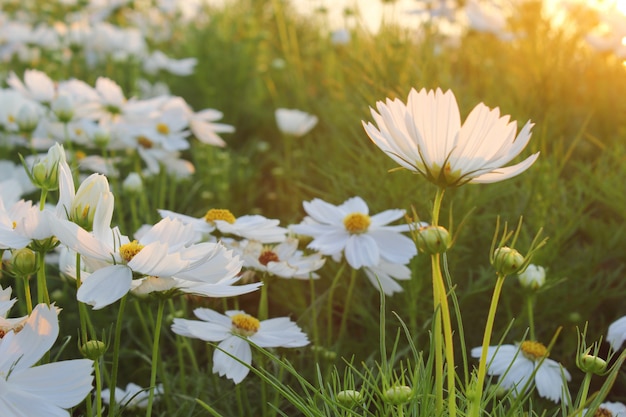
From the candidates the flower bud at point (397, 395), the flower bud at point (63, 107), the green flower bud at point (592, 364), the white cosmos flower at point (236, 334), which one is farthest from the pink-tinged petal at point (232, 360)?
the flower bud at point (63, 107)

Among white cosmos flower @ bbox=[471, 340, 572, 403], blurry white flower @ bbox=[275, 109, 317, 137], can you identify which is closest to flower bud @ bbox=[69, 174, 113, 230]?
white cosmos flower @ bbox=[471, 340, 572, 403]

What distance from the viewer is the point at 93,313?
126 centimetres

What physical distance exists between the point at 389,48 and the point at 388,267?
0.91 metres

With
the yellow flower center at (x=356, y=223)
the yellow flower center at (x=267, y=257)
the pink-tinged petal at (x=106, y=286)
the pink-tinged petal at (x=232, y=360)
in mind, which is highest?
the pink-tinged petal at (x=106, y=286)

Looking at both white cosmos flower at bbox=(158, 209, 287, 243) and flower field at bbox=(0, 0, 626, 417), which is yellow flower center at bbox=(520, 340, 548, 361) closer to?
flower field at bbox=(0, 0, 626, 417)

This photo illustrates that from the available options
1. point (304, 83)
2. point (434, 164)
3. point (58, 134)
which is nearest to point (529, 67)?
point (304, 83)

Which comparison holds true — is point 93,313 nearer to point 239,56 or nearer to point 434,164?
point 434,164

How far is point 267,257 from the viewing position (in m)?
0.92

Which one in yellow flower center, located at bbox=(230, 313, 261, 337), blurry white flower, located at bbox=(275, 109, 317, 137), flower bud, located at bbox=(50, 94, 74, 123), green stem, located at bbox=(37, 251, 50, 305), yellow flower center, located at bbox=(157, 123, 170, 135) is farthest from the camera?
blurry white flower, located at bbox=(275, 109, 317, 137)

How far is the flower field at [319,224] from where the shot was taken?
66 cm

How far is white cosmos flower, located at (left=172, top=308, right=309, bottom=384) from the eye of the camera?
804mm

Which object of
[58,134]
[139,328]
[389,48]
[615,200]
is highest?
[389,48]

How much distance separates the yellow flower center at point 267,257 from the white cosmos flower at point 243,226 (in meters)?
0.02

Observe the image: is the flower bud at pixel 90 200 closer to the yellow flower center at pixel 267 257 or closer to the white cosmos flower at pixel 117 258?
the white cosmos flower at pixel 117 258
